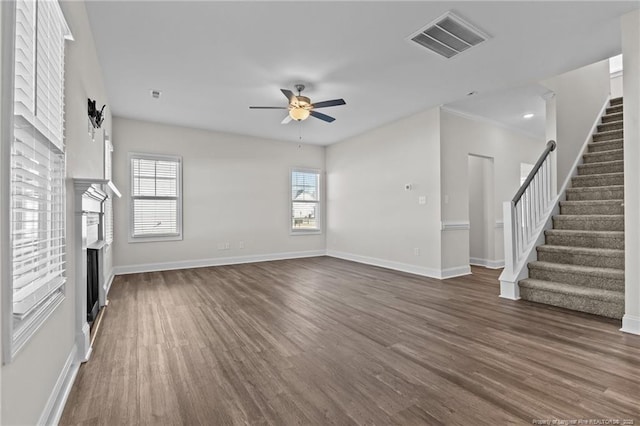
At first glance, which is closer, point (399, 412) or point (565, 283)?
point (399, 412)

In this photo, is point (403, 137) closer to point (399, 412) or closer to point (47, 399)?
point (399, 412)

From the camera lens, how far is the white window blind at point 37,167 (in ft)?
3.87

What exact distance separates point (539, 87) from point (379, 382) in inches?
183

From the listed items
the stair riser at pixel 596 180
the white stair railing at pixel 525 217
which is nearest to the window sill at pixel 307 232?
the white stair railing at pixel 525 217

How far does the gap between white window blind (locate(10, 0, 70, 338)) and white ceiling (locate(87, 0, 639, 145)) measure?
1.23 meters

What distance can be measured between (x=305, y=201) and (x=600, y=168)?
17.7ft

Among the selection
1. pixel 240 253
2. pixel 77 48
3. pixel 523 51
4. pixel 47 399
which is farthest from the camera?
pixel 240 253

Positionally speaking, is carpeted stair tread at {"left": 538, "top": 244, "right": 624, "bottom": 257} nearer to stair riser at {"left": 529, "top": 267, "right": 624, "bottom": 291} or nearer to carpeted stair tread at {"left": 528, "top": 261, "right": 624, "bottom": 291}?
carpeted stair tread at {"left": 528, "top": 261, "right": 624, "bottom": 291}

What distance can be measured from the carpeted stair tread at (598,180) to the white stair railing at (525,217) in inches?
17.3

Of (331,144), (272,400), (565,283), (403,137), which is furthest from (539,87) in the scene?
(272,400)

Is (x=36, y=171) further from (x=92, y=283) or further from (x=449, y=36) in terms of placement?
(x=449, y=36)

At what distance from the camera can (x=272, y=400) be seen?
1.73 meters

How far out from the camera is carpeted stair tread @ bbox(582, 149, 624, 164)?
447 cm

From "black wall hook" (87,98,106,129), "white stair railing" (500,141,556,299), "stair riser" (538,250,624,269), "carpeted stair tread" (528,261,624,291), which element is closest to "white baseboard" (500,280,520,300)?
"white stair railing" (500,141,556,299)
